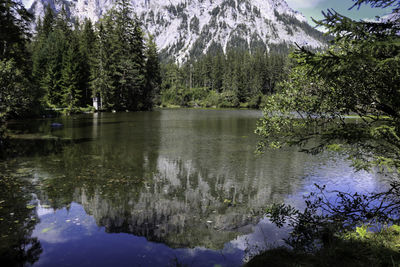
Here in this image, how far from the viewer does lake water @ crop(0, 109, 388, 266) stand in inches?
257

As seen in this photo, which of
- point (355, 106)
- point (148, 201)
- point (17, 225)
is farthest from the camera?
point (148, 201)

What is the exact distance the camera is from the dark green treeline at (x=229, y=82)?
116 m

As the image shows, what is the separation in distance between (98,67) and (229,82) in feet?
239

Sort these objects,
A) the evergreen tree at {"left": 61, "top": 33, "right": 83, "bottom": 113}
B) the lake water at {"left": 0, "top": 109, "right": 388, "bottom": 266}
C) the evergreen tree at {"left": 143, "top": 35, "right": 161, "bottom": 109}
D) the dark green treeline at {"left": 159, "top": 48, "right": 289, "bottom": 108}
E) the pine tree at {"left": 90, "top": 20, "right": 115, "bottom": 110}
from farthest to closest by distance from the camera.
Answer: the dark green treeline at {"left": 159, "top": 48, "right": 289, "bottom": 108} → the evergreen tree at {"left": 143, "top": 35, "right": 161, "bottom": 109} → the pine tree at {"left": 90, "top": 20, "right": 115, "bottom": 110} → the evergreen tree at {"left": 61, "top": 33, "right": 83, "bottom": 113} → the lake water at {"left": 0, "top": 109, "right": 388, "bottom": 266}

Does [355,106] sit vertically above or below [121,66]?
below

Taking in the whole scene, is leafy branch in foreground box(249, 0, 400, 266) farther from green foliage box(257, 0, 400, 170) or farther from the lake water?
the lake water

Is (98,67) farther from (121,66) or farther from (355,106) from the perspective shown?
(355,106)

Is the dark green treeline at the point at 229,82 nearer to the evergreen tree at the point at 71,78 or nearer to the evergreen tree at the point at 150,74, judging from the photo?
the evergreen tree at the point at 150,74

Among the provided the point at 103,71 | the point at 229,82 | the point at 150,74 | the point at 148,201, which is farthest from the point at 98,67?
the point at 229,82

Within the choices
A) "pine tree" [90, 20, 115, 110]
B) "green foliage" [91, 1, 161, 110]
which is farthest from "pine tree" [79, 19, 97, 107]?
"green foliage" [91, 1, 161, 110]

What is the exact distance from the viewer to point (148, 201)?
9.88 metres

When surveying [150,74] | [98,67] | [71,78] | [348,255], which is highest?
[150,74]

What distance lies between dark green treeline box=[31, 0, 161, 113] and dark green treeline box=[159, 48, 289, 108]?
130ft

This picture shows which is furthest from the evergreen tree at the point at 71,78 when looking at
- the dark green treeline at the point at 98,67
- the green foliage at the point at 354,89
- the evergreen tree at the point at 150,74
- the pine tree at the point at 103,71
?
the green foliage at the point at 354,89
